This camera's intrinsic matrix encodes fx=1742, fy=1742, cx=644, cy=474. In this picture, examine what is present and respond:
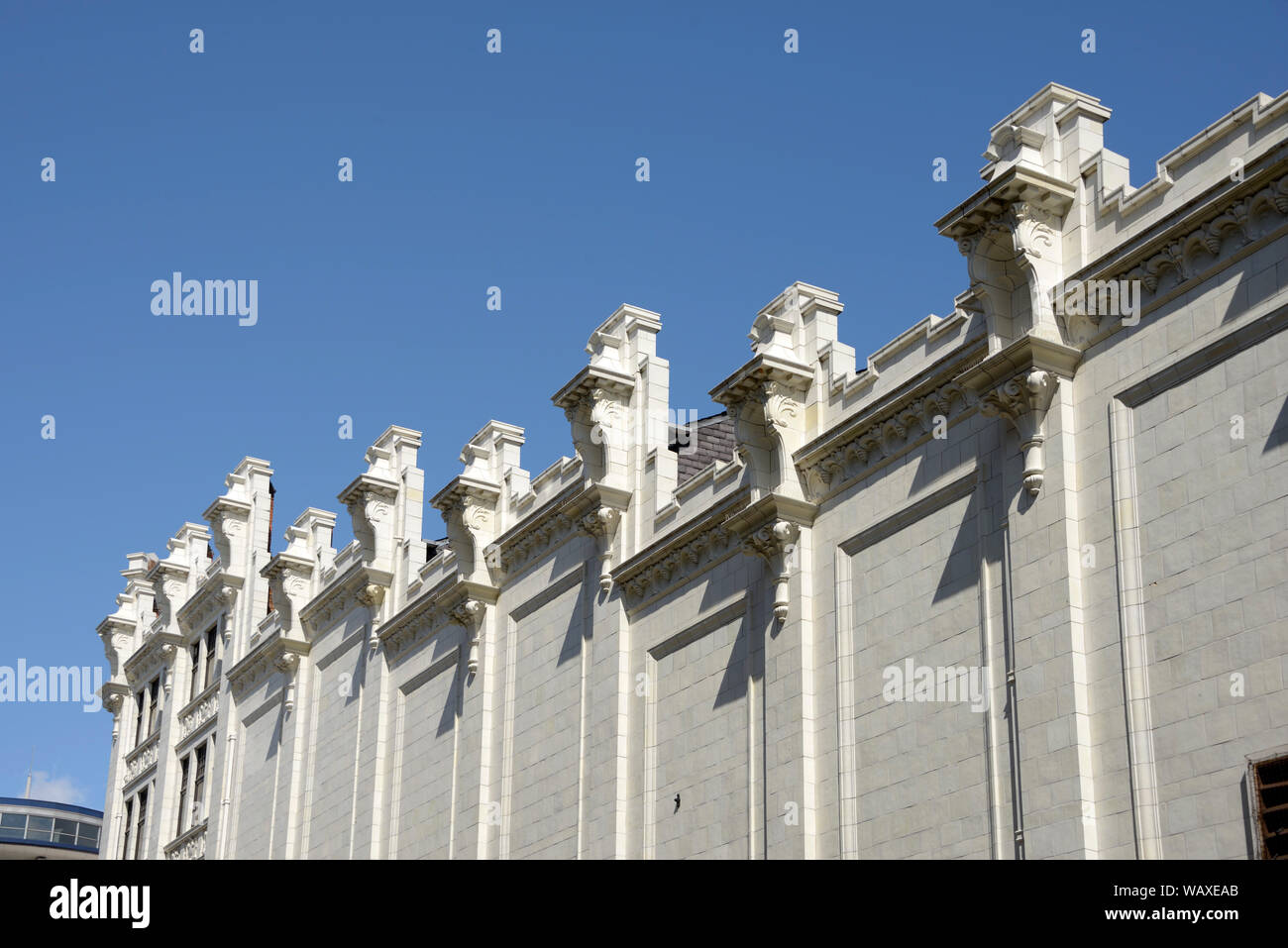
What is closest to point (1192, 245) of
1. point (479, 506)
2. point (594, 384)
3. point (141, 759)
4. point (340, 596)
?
point (594, 384)

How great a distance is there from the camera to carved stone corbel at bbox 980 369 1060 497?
2227 centimetres

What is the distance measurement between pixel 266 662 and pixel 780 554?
24.0 meters

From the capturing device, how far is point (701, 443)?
3794cm

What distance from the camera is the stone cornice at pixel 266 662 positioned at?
45.2m

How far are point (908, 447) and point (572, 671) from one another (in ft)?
32.9

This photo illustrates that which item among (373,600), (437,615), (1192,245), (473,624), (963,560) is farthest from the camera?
(373,600)

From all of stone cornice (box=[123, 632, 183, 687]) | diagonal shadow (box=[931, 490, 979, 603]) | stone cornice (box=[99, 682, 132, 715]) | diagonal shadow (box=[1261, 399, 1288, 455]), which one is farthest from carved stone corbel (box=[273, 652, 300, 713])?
diagonal shadow (box=[1261, 399, 1288, 455])

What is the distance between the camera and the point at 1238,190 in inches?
792

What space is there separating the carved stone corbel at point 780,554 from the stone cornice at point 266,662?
68.4 feet

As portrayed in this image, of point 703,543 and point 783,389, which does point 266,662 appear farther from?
point 783,389

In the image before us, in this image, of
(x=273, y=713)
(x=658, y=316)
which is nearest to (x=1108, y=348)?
(x=658, y=316)

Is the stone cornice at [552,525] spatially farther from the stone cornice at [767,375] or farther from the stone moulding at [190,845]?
the stone moulding at [190,845]

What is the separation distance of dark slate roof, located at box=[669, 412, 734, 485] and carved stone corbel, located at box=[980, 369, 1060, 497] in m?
11.9

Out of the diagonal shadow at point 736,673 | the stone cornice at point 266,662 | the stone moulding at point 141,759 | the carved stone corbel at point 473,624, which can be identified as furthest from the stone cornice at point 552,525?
the stone moulding at point 141,759
